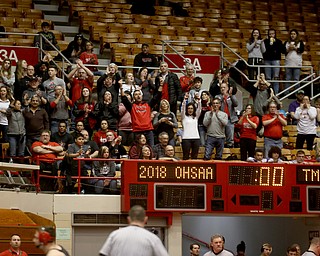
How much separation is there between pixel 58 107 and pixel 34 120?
0.87 m

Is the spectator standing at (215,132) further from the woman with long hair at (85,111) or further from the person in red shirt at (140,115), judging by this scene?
the woman with long hair at (85,111)

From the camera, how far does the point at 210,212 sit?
1673cm

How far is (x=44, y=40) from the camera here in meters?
21.5

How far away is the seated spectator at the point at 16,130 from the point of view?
17.2 metres

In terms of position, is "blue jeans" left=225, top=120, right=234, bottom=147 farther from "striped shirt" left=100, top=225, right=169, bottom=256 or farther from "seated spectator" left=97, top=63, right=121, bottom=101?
"striped shirt" left=100, top=225, right=169, bottom=256

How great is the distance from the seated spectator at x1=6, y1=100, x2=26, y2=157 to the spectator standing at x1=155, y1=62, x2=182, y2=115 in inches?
117

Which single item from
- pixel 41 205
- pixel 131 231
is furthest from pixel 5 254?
pixel 131 231

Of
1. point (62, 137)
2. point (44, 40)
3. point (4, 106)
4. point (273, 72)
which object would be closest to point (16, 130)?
point (4, 106)

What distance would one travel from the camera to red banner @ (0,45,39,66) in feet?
69.4

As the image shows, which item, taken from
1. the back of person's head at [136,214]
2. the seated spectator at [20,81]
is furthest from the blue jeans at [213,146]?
the back of person's head at [136,214]

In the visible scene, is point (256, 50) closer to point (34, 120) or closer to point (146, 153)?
point (146, 153)

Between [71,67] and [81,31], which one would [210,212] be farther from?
[81,31]

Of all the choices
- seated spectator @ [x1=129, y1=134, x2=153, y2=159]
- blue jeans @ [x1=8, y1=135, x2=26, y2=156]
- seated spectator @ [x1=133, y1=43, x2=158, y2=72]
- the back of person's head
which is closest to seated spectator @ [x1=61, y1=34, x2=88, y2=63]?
seated spectator @ [x1=133, y1=43, x2=158, y2=72]

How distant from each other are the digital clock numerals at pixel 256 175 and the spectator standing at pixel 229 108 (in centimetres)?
241
